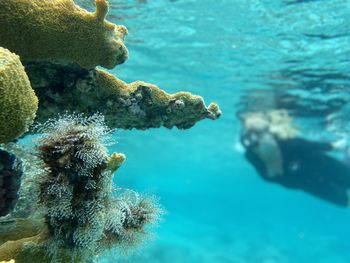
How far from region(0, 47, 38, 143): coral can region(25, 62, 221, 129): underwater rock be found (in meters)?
1.77

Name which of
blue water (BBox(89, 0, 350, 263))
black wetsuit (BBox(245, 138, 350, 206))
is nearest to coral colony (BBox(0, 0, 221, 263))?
blue water (BBox(89, 0, 350, 263))

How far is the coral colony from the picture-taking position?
3596 mm

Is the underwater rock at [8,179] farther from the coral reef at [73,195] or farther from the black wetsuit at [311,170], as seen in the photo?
the black wetsuit at [311,170]

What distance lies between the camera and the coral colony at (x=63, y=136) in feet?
11.8

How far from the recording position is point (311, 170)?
22.0 metres

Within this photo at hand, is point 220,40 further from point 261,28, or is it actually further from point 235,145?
point 235,145

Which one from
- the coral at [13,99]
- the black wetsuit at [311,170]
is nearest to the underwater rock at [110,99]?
the coral at [13,99]

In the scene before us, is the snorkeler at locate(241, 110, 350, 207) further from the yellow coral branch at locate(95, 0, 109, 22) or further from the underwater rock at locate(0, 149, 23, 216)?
the underwater rock at locate(0, 149, 23, 216)

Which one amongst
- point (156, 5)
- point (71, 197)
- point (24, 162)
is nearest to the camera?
point (71, 197)

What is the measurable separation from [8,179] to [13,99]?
39.4 inches

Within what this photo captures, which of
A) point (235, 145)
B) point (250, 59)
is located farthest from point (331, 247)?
point (250, 59)

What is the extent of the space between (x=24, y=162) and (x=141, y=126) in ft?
7.23

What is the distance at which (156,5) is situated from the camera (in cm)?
1162

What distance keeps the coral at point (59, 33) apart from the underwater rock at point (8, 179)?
139 cm
